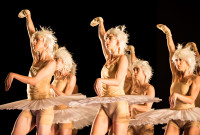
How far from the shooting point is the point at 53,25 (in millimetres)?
6391

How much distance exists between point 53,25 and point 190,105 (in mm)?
2886

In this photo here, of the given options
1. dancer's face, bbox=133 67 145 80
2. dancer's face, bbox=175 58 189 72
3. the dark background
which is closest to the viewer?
dancer's face, bbox=175 58 189 72

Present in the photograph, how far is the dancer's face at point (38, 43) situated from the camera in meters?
4.19

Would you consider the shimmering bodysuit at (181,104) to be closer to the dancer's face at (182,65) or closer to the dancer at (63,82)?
the dancer's face at (182,65)

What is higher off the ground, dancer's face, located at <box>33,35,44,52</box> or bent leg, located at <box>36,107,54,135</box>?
dancer's face, located at <box>33,35,44,52</box>

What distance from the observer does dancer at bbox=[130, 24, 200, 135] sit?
4141 mm

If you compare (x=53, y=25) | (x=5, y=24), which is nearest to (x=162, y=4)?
(x=53, y=25)

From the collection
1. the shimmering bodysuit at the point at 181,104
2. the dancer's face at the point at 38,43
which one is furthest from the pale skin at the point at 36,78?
the shimmering bodysuit at the point at 181,104

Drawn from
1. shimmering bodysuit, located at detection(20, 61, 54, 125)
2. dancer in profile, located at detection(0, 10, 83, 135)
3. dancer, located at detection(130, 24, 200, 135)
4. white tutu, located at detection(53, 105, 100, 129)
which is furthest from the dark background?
dancer, located at detection(130, 24, 200, 135)

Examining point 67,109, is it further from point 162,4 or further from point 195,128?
point 162,4

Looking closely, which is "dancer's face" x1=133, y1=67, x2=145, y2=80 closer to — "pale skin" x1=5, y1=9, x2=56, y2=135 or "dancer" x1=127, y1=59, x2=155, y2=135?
"dancer" x1=127, y1=59, x2=155, y2=135

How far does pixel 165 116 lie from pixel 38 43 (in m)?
1.53

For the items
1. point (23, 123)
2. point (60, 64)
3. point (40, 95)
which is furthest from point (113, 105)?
point (60, 64)

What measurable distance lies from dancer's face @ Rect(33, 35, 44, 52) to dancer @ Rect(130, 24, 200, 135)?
1.35 m
